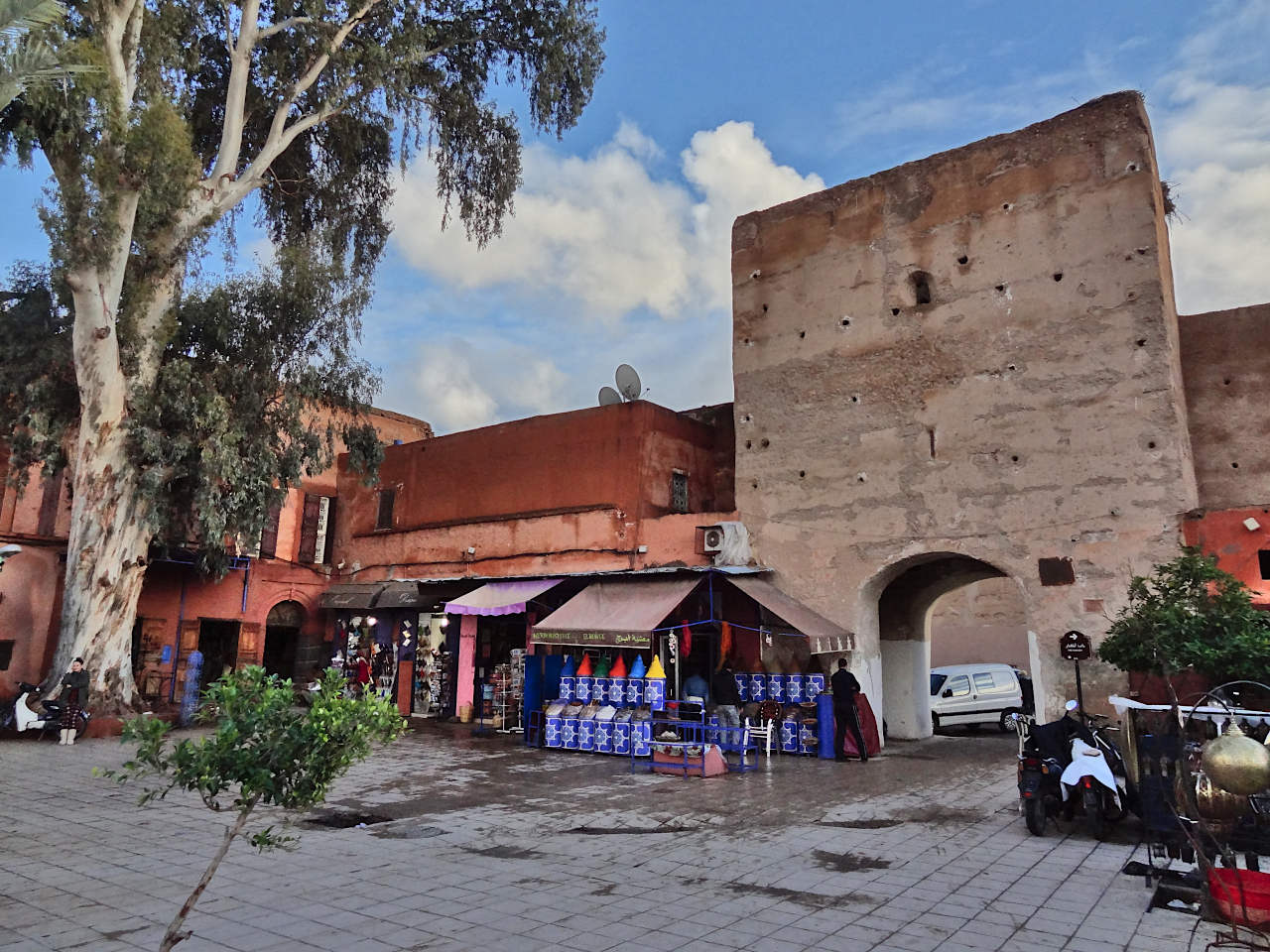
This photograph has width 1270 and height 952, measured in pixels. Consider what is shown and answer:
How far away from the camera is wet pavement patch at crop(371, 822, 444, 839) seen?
750 cm

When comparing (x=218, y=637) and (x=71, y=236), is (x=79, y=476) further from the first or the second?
(x=218, y=637)

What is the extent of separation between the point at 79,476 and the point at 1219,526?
18.2 m

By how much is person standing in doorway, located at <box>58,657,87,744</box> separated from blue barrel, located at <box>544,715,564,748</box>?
756 centimetres

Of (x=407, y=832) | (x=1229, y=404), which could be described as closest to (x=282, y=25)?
(x=407, y=832)

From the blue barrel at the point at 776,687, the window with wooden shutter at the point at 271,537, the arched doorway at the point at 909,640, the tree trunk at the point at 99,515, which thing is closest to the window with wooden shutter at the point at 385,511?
the window with wooden shutter at the point at 271,537

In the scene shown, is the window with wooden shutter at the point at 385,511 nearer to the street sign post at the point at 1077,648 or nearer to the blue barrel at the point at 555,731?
the blue barrel at the point at 555,731

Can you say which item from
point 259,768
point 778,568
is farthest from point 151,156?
point 259,768

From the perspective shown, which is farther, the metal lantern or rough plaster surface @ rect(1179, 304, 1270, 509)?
rough plaster surface @ rect(1179, 304, 1270, 509)

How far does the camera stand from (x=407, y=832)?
7676 millimetres

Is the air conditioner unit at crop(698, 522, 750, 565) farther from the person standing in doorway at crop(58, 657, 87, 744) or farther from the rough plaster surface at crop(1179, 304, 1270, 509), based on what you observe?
the person standing in doorway at crop(58, 657, 87, 744)

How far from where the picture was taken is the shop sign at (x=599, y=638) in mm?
12750

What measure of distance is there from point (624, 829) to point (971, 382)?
983 cm

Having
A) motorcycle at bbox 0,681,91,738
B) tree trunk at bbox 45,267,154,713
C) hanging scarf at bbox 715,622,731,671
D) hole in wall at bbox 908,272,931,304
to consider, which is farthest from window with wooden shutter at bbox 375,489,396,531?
hole in wall at bbox 908,272,931,304

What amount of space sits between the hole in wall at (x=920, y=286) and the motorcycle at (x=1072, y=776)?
29.6ft
